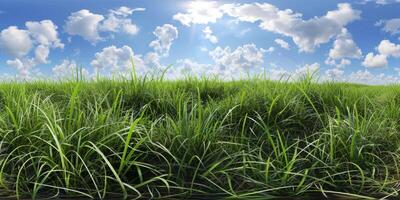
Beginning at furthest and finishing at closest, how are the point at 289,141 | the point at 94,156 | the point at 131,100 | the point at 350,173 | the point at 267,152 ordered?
1. the point at 131,100
2. the point at 289,141
3. the point at 267,152
4. the point at 350,173
5. the point at 94,156

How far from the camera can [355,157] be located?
8.89ft

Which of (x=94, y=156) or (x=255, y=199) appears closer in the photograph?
(x=255, y=199)

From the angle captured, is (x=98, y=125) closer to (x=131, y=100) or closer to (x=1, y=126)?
(x=1, y=126)

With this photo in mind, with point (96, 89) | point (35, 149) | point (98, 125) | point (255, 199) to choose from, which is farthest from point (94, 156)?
point (96, 89)

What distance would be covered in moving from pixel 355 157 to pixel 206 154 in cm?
93

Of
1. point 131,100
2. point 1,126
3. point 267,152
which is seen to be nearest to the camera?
point 1,126

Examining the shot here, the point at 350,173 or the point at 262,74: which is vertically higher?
the point at 262,74

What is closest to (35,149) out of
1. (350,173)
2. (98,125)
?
(98,125)

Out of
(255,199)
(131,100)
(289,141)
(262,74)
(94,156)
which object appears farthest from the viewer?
(262,74)

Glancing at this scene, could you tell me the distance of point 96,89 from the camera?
4.16 meters

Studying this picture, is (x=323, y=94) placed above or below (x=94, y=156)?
above

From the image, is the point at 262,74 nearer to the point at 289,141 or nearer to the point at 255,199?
the point at 289,141

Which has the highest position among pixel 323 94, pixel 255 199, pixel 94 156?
pixel 323 94

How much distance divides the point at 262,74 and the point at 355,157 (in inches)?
95.1
